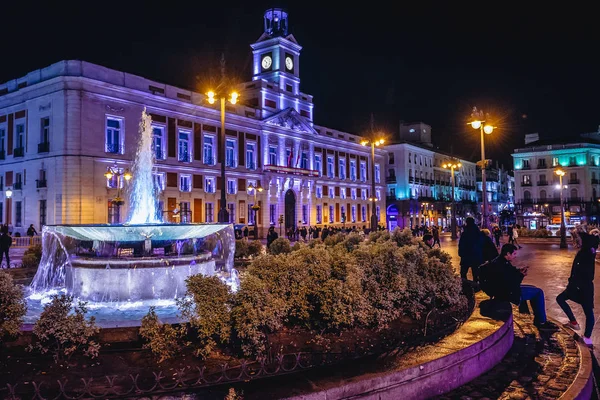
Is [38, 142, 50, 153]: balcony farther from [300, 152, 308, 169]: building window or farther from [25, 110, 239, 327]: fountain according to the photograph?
[300, 152, 308, 169]: building window

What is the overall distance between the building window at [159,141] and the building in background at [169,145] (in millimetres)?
76

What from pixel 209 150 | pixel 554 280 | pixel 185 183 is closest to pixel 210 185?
pixel 185 183

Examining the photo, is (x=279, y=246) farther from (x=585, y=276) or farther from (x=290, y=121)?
(x=290, y=121)

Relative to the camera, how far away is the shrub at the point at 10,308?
4965 millimetres

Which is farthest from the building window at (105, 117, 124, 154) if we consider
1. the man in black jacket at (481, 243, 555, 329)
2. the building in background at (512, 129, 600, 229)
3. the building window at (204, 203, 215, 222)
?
the building in background at (512, 129, 600, 229)

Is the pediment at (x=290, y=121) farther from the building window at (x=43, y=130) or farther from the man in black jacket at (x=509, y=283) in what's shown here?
the man in black jacket at (x=509, y=283)

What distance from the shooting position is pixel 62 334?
15.5 ft

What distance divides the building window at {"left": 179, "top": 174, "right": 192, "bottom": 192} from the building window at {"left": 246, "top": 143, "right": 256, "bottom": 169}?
7.29m

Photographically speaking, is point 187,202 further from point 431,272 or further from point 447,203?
point 447,203

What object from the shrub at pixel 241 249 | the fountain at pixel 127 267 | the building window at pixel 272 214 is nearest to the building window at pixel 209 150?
the building window at pixel 272 214

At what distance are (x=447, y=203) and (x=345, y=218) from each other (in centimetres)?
2522

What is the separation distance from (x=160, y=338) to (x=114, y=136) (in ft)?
104

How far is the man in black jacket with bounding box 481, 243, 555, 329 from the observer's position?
646 cm

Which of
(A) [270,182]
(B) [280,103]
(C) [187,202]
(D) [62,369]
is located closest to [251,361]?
(D) [62,369]
